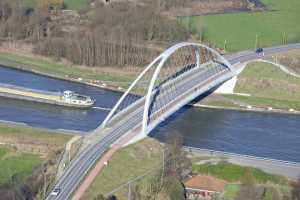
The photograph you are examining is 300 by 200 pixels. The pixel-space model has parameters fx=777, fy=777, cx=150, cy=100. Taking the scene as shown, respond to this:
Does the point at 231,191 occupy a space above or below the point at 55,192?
below

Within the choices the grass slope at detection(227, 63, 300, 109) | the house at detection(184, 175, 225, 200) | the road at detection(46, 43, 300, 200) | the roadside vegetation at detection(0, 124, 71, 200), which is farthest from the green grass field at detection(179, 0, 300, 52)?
the house at detection(184, 175, 225, 200)

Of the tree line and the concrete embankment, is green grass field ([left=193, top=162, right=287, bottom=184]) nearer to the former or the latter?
the concrete embankment

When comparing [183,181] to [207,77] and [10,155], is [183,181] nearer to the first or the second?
[10,155]

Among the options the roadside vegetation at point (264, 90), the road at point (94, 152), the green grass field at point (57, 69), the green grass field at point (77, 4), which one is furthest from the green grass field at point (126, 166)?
the green grass field at point (77, 4)

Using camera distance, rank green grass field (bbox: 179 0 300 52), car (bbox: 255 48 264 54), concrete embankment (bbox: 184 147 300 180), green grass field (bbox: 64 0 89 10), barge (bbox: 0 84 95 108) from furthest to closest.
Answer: green grass field (bbox: 64 0 89 10) → green grass field (bbox: 179 0 300 52) → car (bbox: 255 48 264 54) → barge (bbox: 0 84 95 108) → concrete embankment (bbox: 184 147 300 180)

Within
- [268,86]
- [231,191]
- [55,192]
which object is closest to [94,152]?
[55,192]

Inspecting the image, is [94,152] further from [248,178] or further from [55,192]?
[248,178]
